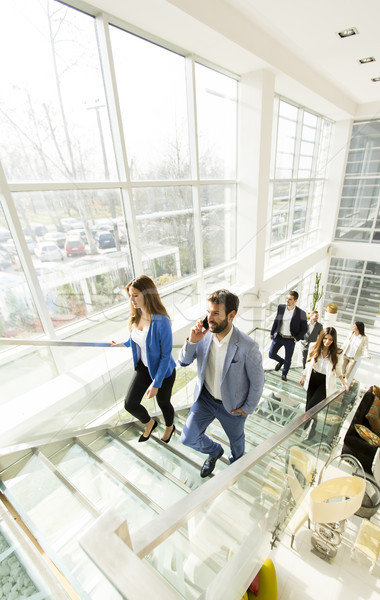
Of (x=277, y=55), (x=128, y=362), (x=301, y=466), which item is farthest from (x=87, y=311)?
(x=277, y=55)

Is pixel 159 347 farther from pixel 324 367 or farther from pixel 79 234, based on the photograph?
pixel 324 367

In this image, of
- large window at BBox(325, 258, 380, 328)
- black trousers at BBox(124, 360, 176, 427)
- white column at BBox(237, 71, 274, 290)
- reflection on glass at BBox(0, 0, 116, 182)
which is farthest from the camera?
large window at BBox(325, 258, 380, 328)

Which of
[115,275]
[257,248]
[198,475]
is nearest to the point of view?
[198,475]

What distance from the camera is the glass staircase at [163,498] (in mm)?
1165

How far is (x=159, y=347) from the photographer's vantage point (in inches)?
83.1

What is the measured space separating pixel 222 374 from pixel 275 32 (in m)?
5.10

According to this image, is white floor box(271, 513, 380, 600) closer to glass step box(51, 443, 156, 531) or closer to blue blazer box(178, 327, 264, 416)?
glass step box(51, 443, 156, 531)

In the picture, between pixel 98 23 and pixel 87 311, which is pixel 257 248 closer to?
pixel 87 311

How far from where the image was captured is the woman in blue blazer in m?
2.07

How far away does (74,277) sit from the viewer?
11.5 ft

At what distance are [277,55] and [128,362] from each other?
17.4ft

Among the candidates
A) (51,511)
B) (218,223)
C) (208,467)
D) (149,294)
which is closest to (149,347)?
(149,294)

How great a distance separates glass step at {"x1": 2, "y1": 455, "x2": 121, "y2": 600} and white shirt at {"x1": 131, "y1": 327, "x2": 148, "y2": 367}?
39.9 inches

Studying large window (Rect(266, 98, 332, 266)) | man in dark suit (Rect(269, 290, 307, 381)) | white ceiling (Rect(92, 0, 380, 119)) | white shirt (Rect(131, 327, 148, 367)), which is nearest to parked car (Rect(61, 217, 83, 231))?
white shirt (Rect(131, 327, 148, 367))
